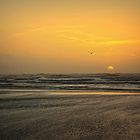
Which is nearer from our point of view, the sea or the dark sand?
the dark sand

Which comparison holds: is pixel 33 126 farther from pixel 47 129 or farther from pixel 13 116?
pixel 13 116

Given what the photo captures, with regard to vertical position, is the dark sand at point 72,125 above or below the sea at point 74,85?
below

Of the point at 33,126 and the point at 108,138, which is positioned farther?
the point at 33,126

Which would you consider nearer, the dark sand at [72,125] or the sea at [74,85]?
the dark sand at [72,125]

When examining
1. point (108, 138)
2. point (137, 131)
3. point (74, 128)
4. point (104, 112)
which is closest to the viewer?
point (108, 138)

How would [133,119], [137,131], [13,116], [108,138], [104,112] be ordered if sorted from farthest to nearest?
1. [104,112]
2. [13,116]
3. [133,119]
4. [137,131]
5. [108,138]

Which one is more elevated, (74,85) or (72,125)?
(74,85)

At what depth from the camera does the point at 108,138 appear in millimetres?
7957

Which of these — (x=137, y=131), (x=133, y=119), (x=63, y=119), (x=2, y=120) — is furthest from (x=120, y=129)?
(x=2, y=120)

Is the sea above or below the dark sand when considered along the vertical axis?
above

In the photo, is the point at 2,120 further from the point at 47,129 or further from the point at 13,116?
the point at 47,129

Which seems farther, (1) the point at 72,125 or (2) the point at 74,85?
(2) the point at 74,85

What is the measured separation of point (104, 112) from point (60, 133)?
436 centimetres

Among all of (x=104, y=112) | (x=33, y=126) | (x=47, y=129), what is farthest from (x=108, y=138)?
(x=104, y=112)
